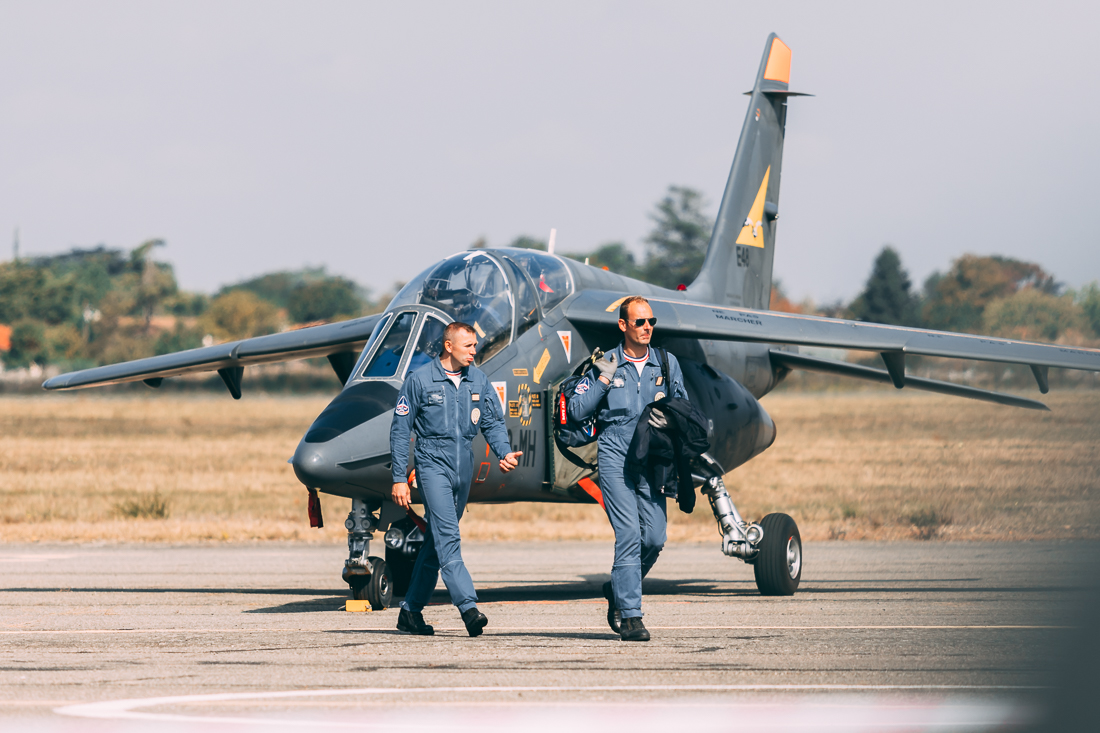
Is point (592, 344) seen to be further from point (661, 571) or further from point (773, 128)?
point (773, 128)

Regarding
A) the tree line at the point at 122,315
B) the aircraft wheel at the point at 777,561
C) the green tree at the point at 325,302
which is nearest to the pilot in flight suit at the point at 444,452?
the aircraft wheel at the point at 777,561

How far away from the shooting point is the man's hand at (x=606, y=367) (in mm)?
9133

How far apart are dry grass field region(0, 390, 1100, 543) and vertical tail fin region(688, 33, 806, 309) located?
424 cm

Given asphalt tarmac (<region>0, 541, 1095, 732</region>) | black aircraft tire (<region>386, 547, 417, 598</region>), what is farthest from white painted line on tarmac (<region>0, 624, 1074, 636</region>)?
black aircraft tire (<region>386, 547, 417, 598</region>)

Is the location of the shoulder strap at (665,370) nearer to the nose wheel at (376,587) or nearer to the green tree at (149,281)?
→ the nose wheel at (376,587)

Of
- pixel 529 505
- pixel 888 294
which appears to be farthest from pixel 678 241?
pixel 529 505

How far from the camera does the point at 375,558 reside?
12148 millimetres

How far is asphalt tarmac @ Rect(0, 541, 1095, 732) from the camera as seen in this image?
5.64m

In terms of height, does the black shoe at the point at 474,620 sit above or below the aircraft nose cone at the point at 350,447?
below

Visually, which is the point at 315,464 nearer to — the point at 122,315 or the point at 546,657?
the point at 546,657

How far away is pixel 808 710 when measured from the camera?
5.98 m

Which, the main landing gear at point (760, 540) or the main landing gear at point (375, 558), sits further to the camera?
the main landing gear at point (760, 540)

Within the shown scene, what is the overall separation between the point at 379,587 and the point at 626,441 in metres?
3.90

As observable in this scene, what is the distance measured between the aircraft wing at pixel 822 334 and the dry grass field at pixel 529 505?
0.89m
